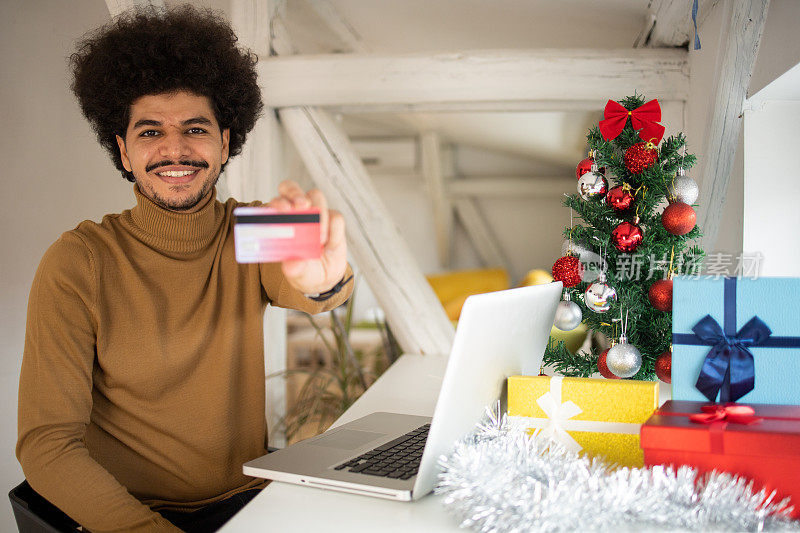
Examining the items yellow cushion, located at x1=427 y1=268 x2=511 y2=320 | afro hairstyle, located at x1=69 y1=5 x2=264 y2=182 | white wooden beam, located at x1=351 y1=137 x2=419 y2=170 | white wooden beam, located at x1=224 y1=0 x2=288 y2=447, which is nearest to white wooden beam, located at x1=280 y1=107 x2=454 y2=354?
white wooden beam, located at x1=224 y1=0 x2=288 y2=447

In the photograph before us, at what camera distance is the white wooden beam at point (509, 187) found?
5305mm

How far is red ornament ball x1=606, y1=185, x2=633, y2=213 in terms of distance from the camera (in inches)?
44.4

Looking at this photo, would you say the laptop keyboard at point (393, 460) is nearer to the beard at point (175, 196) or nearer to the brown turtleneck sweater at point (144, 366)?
the brown turtleneck sweater at point (144, 366)

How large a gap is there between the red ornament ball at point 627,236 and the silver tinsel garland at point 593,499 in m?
0.51

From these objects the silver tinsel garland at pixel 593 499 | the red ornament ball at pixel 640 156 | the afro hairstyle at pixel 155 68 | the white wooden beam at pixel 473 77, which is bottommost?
the silver tinsel garland at pixel 593 499

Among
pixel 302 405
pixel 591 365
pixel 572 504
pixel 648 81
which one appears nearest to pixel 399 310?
pixel 302 405

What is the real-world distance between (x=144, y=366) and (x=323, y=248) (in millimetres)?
459

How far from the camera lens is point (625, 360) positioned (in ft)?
3.59

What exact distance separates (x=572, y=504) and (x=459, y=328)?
22cm

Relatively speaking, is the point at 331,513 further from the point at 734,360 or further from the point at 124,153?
the point at 124,153


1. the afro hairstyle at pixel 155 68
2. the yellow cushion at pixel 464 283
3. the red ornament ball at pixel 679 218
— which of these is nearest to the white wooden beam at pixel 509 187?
the yellow cushion at pixel 464 283

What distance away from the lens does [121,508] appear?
916 millimetres

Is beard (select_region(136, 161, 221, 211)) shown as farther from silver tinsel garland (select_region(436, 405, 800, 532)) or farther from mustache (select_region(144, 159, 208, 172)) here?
silver tinsel garland (select_region(436, 405, 800, 532))

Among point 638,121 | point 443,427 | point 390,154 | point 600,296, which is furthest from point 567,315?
point 390,154
